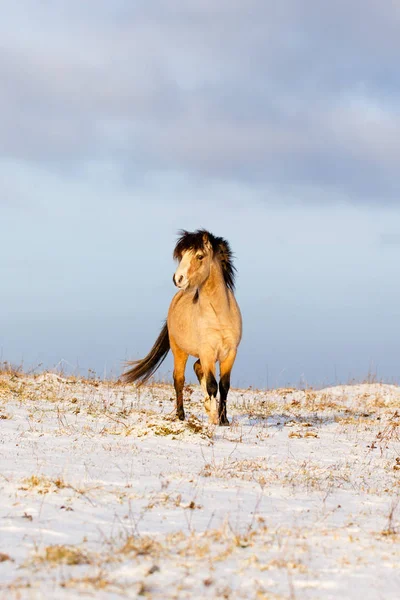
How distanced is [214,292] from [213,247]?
0.70 metres

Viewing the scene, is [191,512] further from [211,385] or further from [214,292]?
[214,292]

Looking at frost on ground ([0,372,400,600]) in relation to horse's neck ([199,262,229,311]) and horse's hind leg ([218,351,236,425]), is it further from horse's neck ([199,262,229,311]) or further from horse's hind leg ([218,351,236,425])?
horse's neck ([199,262,229,311])

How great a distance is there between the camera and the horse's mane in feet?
33.9

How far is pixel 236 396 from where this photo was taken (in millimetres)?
15859

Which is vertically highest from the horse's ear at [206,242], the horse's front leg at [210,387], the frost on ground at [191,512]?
the horse's ear at [206,242]

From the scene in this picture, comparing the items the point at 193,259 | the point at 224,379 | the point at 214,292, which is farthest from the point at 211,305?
the point at 224,379

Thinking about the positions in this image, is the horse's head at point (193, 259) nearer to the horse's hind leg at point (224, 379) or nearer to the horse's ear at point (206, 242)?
the horse's ear at point (206, 242)

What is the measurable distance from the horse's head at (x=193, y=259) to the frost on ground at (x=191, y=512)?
2.17 metres

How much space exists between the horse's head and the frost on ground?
2.17 metres

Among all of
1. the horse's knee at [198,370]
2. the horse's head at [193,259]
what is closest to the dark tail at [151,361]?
the horse's knee at [198,370]

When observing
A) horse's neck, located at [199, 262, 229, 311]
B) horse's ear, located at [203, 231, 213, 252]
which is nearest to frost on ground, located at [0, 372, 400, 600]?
horse's neck, located at [199, 262, 229, 311]

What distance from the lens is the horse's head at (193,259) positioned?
10047 millimetres

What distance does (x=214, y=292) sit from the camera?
10.5 meters

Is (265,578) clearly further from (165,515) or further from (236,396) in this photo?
(236,396)
